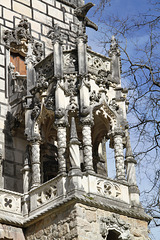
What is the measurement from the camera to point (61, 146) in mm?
16422

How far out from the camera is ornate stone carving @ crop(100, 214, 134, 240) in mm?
15594

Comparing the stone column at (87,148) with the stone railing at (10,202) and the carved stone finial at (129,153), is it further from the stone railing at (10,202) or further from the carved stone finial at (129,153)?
Result: the stone railing at (10,202)

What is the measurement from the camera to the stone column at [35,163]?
55.2ft

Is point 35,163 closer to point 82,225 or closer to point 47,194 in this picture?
point 47,194

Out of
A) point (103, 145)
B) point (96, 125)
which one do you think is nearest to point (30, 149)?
point (96, 125)

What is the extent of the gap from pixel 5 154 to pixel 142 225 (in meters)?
4.41

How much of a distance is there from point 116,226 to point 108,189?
1.00m

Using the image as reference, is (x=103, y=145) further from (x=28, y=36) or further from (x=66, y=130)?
(x=28, y=36)

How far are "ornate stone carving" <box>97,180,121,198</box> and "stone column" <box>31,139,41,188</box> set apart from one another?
5.67ft

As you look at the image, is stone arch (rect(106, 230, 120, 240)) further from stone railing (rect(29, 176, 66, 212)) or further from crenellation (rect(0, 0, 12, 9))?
crenellation (rect(0, 0, 12, 9))

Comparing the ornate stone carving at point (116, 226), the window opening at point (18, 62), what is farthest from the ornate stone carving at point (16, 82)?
the ornate stone carving at point (116, 226)

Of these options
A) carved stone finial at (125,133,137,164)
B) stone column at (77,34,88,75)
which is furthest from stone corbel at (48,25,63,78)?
carved stone finial at (125,133,137,164)

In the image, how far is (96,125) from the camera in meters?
18.1

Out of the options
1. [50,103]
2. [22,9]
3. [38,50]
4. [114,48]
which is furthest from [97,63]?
[22,9]
